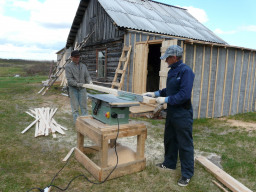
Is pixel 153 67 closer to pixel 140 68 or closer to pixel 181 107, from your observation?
pixel 140 68

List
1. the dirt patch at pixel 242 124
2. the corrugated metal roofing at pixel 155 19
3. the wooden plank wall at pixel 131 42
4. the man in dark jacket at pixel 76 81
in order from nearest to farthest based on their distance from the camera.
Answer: the man in dark jacket at pixel 76 81 < the dirt patch at pixel 242 124 < the wooden plank wall at pixel 131 42 < the corrugated metal roofing at pixel 155 19

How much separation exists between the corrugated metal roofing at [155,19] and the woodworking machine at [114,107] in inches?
286

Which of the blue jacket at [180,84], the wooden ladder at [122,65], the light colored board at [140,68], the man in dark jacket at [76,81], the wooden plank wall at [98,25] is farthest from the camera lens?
the wooden plank wall at [98,25]

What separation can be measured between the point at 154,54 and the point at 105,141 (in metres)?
10.5

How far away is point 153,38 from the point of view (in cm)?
877

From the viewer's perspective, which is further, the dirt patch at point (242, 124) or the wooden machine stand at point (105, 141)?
the dirt patch at point (242, 124)

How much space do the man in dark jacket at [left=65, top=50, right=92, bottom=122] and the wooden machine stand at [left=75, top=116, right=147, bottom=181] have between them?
1.96 m

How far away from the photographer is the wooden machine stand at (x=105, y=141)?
11.7 feet

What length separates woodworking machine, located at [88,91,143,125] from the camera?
3.55m

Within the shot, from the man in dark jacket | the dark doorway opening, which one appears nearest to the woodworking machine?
the man in dark jacket

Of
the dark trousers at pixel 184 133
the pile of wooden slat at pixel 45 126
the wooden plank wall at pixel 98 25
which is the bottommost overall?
the pile of wooden slat at pixel 45 126

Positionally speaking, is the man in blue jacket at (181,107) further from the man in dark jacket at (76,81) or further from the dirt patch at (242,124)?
the dirt patch at (242,124)

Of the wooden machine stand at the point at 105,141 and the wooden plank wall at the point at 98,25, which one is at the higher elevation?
the wooden plank wall at the point at 98,25

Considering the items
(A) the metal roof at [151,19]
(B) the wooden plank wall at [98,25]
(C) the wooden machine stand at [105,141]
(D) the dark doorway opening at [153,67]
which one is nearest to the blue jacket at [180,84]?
(C) the wooden machine stand at [105,141]
